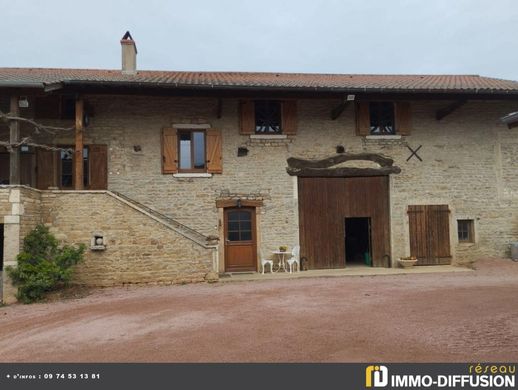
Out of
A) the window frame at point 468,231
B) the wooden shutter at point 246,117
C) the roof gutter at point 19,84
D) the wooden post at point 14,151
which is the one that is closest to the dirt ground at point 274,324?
the wooden post at point 14,151

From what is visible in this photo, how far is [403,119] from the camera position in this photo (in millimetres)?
11883

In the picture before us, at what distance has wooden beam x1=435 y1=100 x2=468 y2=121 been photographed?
11367mm

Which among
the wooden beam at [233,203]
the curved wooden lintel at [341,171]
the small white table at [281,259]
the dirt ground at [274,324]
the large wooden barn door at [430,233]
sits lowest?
the dirt ground at [274,324]

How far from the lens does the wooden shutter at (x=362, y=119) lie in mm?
11773

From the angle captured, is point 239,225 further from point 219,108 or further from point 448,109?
point 448,109

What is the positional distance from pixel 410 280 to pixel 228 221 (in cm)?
495

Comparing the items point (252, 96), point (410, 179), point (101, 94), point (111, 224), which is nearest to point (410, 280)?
point (410, 179)

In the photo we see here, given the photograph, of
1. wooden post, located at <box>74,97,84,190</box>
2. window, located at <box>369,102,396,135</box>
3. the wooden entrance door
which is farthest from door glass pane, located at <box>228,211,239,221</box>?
window, located at <box>369,102,396,135</box>

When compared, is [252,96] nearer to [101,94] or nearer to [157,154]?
[157,154]

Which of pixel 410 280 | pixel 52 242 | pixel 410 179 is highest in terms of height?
pixel 410 179

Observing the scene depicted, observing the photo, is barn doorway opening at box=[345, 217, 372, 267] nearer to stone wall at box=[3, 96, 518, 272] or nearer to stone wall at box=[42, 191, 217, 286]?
stone wall at box=[3, 96, 518, 272]

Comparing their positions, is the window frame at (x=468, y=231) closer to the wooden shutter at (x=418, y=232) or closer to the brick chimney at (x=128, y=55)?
the wooden shutter at (x=418, y=232)

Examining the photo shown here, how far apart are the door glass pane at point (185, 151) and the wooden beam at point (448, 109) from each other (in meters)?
7.36
